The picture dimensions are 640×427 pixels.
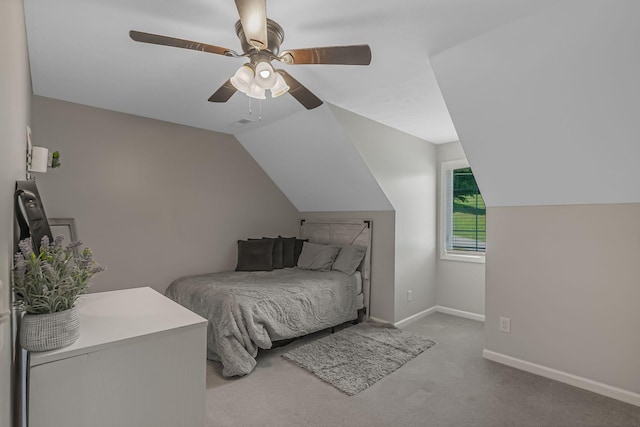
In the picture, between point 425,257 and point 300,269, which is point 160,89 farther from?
point 425,257

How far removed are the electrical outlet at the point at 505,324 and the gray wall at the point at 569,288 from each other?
0.04 m

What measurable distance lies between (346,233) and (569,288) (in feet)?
7.87

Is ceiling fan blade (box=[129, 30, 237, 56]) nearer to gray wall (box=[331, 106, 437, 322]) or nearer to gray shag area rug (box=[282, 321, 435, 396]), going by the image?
gray wall (box=[331, 106, 437, 322])

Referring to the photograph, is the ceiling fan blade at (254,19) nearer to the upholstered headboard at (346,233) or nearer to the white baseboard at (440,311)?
the upholstered headboard at (346,233)

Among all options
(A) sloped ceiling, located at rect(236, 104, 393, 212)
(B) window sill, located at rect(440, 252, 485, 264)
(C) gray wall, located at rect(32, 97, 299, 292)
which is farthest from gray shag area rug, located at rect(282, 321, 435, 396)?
(C) gray wall, located at rect(32, 97, 299, 292)

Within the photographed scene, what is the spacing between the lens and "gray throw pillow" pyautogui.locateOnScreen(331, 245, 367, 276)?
4.00 meters

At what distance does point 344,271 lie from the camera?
399 centimetres

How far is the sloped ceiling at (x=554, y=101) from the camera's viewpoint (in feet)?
5.68

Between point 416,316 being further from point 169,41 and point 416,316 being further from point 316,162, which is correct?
point 169,41

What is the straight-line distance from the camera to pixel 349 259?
13.3 ft

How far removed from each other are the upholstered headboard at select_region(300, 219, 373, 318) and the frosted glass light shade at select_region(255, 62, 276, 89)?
261 centimetres

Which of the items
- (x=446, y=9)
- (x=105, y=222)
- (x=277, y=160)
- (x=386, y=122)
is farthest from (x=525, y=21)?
(x=105, y=222)

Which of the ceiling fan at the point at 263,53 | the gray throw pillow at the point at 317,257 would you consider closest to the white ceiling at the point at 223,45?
the ceiling fan at the point at 263,53

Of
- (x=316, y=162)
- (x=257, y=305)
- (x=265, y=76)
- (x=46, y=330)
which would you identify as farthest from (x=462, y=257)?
(x=46, y=330)
